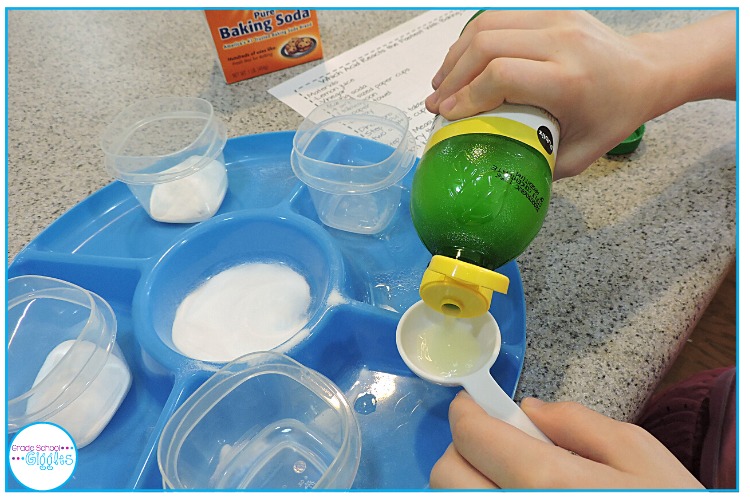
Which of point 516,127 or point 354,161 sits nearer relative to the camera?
point 516,127

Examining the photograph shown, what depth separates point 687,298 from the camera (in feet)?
1.91

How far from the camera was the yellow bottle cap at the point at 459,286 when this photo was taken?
416mm

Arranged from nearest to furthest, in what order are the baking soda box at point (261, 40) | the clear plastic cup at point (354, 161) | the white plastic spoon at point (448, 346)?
the white plastic spoon at point (448, 346)
the clear plastic cup at point (354, 161)
the baking soda box at point (261, 40)

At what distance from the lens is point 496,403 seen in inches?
18.1

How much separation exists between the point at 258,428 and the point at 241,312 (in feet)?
0.44

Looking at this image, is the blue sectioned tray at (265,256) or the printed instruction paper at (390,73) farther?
the printed instruction paper at (390,73)

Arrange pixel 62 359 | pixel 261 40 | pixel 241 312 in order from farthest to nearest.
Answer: pixel 261 40 < pixel 241 312 < pixel 62 359

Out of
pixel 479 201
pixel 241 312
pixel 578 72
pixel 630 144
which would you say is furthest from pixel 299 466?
pixel 630 144

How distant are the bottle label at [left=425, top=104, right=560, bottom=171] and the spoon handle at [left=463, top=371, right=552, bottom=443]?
0.20 m

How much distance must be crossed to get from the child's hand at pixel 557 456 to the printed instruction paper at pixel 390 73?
0.45 meters

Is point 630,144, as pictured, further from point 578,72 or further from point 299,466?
point 299,466

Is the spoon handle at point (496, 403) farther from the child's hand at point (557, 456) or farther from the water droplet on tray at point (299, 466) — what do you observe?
the water droplet on tray at point (299, 466)

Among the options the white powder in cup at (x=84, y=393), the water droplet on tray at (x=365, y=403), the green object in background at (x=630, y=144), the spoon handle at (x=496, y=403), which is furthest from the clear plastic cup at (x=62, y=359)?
the green object in background at (x=630, y=144)

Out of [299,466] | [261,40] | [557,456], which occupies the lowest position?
[299,466]
